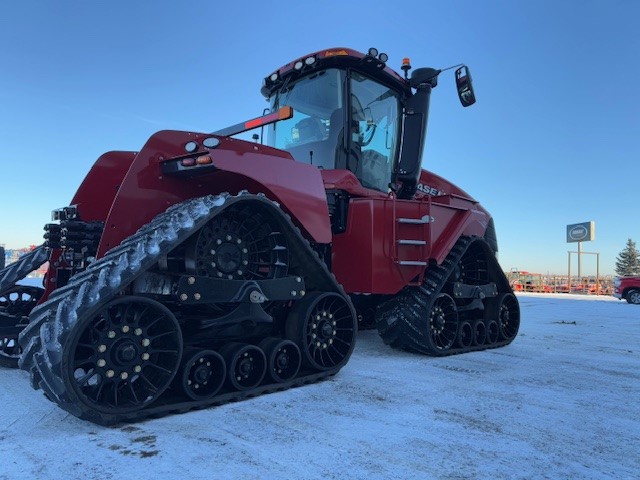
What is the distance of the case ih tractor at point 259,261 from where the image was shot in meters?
2.72

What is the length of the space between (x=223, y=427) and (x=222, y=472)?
60 centimetres

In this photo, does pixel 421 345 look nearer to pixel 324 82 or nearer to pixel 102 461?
pixel 324 82

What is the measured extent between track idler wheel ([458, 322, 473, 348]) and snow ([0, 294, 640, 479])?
1.35 m

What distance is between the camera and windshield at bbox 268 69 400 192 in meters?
4.98

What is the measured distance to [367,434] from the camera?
8.71 feet

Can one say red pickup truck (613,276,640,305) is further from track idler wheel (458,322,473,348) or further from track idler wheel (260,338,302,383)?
track idler wheel (260,338,302,383)

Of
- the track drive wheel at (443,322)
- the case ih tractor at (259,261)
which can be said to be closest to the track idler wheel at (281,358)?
the case ih tractor at (259,261)

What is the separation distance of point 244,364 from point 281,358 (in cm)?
36

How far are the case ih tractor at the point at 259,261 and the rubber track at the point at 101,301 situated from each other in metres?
0.01

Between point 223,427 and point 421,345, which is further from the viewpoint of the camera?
point 421,345

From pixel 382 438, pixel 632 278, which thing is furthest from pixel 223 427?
pixel 632 278

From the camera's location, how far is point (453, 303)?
18.1 ft

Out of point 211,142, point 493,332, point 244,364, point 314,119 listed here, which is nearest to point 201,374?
point 244,364

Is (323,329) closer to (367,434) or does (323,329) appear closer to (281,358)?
(281,358)
